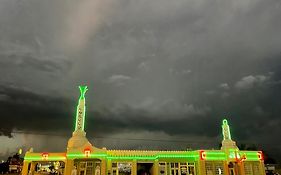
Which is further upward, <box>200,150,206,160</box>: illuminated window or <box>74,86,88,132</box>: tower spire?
<box>74,86,88,132</box>: tower spire

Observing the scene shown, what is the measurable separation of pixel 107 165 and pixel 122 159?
225 cm

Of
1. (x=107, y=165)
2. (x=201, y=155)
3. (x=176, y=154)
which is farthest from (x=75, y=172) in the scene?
(x=201, y=155)

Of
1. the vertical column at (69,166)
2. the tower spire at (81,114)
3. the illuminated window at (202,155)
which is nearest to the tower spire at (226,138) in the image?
the illuminated window at (202,155)

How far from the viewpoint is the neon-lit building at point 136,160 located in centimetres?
3584

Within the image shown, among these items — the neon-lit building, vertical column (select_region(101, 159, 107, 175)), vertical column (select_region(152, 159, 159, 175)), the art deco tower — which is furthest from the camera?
vertical column (select_region(152, 159, 159, 175))

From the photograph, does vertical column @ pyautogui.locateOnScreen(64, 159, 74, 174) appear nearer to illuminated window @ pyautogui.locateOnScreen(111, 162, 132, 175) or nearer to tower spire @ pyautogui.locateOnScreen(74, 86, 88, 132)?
tower spire @ pyautogui.locateOnScreen(74, 86, 88, 132)

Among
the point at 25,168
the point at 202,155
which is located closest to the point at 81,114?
the point at 25,168

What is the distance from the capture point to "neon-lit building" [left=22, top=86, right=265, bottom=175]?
1411 inches

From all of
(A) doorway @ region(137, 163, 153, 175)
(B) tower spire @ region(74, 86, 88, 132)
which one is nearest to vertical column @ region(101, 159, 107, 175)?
(B) tower spire @ region(74, 86, 88, 132)

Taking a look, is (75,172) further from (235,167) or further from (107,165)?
(235,167)

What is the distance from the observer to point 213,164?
38625 millimetres

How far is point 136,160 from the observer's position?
122 ft

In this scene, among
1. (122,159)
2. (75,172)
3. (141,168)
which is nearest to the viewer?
(75,172)

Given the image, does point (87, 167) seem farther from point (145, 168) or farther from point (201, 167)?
point (201, 167)
